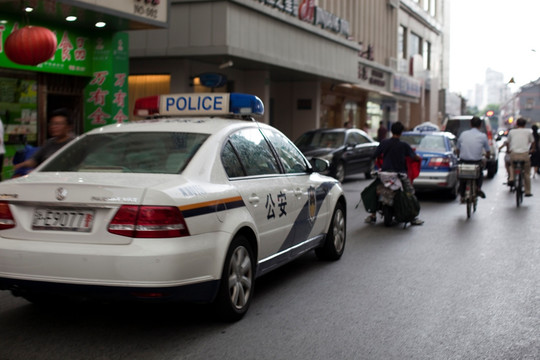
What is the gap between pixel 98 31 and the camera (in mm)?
15719

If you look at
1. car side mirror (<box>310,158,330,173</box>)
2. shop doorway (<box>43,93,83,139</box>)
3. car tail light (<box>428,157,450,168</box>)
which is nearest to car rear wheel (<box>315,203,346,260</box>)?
car side mirror (<box>310,158,330,173</box>)

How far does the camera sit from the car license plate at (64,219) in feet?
15.4

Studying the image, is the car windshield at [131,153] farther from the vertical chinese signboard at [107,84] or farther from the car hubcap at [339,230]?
the vertical chinese signboard at [107,84]

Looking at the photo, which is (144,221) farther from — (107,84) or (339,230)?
(107,84)

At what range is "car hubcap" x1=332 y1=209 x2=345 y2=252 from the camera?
26.2 feet

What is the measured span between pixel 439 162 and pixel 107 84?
7777 mm

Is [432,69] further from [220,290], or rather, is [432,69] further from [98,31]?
[220,290]

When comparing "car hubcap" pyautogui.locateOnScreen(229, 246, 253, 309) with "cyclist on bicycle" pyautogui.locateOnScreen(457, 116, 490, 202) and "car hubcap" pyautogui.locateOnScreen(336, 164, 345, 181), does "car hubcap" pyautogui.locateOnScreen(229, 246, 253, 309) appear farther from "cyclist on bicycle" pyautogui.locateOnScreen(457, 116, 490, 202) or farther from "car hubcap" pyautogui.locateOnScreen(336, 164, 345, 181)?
"car hubcap" pyautogui.locateOnScreen(336, 164, 345, 181)

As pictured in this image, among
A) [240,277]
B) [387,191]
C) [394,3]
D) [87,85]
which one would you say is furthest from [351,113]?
[240,277]

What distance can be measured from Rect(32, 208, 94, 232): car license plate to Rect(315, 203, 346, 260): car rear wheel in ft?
11.9

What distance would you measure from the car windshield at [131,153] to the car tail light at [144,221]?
1.88ft

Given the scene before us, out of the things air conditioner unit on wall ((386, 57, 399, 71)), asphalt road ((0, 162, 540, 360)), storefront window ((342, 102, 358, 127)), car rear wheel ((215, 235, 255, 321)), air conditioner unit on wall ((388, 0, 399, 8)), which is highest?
air conditioner unit on wall ((388, 0, 399, 8))

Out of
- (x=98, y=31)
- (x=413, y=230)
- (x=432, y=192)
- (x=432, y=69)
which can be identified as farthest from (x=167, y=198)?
(x=432, y=69)

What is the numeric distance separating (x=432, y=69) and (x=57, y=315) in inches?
2053
